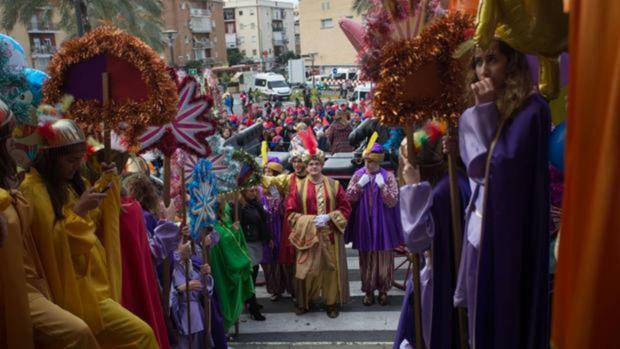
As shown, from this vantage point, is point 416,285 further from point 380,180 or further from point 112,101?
point 380,180

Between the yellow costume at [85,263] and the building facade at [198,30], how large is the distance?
59.6 m

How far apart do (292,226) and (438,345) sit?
12.0 feet

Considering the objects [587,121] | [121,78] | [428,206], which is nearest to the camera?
[587,121]

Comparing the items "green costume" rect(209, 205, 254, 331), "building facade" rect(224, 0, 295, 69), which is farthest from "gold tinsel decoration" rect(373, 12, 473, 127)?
"building facade" rect(224, 0, 295, 69)

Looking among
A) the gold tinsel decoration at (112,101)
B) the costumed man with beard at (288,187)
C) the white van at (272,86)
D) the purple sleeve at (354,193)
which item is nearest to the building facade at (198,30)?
the white van at (272,86)

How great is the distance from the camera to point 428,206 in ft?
9.55

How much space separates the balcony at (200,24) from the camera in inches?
2676

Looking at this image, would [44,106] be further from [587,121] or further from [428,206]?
[587,121]

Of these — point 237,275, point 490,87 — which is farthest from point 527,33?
point 237,275

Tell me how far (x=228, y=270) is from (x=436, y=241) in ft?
10.7

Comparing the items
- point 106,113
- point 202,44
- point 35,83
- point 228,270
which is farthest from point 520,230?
point 202,44

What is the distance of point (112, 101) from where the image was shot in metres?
3.56

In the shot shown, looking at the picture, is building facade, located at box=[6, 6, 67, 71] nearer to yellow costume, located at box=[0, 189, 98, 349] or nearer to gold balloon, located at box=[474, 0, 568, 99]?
yellow costume, located at box=[0, 189, 98, 349]

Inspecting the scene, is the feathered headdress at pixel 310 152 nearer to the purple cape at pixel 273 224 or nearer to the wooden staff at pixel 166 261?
the purple cape at pixel 273 224
